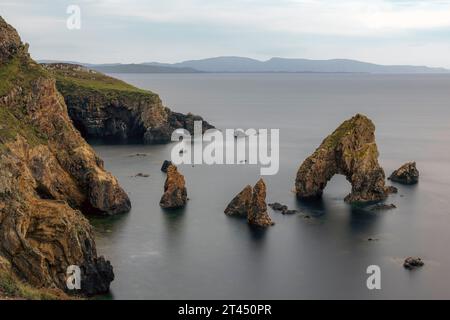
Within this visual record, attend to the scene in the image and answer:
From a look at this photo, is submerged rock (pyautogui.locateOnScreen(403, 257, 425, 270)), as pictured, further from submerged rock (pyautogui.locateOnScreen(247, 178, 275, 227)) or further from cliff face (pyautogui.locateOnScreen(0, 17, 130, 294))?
cliff face (pyautogui.locateOnScreen(0, 17, 130, 294))

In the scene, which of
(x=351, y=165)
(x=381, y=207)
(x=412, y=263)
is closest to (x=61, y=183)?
(x=351, y=165)

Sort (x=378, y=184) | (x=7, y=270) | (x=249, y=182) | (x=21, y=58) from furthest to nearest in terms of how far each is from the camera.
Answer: (x=249, y=182) → (x=378, y=184) → (x=21, y=58) → (x=7, y=270)

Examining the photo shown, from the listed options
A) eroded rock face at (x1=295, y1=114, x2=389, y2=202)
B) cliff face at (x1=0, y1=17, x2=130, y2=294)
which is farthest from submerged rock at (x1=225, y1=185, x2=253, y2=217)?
cliff face at (x1=0, y1=17, x2=130, y2=294)

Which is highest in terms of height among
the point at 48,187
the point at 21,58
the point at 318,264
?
the point at 21,58

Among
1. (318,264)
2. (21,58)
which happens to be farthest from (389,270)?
(21,58)


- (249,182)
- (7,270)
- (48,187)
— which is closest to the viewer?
(7,270)
